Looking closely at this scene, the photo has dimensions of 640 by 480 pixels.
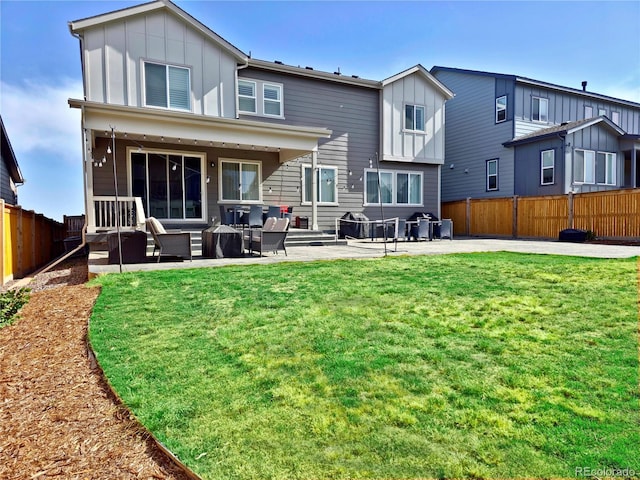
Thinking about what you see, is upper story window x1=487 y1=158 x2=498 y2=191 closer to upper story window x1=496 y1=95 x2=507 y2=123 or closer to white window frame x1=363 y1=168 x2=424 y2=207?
upper story window x1=496 y1=95 x2=507 y2=123

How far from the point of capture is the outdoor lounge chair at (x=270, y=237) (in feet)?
29.1

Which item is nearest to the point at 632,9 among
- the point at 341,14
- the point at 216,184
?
the point at 341,14

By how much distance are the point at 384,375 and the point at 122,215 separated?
385 inches

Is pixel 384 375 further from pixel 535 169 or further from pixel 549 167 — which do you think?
pixel 535 169

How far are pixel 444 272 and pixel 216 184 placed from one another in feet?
30.1

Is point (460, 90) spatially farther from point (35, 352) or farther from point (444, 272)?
point (35, 352)

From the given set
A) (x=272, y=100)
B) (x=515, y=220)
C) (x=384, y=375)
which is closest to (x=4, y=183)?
(x=272, y=100)

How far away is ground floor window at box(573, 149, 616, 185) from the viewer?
18281mm

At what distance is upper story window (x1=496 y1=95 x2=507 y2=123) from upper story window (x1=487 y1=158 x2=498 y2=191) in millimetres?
2058

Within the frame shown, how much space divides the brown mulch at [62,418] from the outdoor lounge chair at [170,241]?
357 cm

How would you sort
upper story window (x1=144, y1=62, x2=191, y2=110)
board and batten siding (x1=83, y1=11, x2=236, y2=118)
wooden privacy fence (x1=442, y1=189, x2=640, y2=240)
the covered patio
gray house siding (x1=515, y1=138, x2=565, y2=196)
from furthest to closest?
gray house siding (x1=515, y1=138, x2=565, y2=196)
wooden privacy fence (x1=442, y1=189, x2=640, y2=240)
upper story window (x1=144, y1=62, x2=191, y2=110)
board and batten siding (x1=83, y1=11, x2=236, y2=118)
the covered patio

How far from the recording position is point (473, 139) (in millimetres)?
21828

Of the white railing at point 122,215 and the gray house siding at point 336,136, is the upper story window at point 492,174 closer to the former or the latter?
the gray house siding at point 336,136

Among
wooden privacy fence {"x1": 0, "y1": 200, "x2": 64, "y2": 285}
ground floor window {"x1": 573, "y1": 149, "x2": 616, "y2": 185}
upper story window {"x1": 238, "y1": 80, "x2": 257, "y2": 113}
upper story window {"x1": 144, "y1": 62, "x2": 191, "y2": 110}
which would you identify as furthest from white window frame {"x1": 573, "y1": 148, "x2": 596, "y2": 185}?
wooden privacy fence {"x1": 0, "y1": 200, "x2": 64, "y2": 285}
